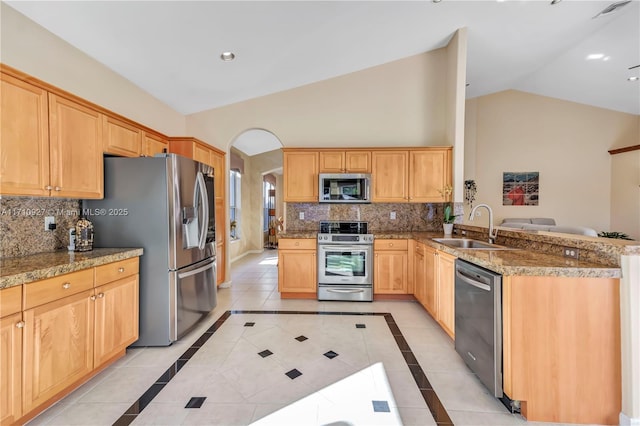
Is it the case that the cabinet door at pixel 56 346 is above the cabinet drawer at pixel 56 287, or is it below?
below

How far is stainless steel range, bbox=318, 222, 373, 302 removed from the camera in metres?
3.60

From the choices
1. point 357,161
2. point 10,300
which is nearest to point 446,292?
point 357,161

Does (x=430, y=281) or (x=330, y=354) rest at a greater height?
(x=430, y=281)

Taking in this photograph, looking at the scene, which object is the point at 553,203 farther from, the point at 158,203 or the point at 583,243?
the point at 158,203

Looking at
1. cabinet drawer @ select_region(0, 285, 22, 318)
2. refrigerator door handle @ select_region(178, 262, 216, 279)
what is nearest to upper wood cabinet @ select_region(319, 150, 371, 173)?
refrigerator door handle @ select_region(178, 262, 216, 279)

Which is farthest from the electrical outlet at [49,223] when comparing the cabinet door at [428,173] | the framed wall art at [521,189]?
the framed wall art at [521,189]

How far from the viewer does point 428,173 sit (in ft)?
12.7

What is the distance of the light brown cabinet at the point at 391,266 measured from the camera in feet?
11.9

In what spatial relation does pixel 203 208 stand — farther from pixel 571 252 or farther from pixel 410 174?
pixel 571 252

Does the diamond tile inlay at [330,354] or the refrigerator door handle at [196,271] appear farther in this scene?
the refrigerator door handle at [196,271]

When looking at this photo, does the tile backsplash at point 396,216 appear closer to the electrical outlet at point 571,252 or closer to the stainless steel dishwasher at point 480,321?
the stainless steel dishwasher at point 480,321

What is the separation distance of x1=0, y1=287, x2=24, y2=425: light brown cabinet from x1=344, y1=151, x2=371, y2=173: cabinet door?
340cm

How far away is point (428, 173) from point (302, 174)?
6.08 ft

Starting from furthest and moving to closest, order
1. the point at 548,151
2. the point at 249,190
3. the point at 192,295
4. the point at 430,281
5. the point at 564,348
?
the point at 249,190
the point at 548,151
the point at 430,281
the point at 192,295
the point at 564,348
